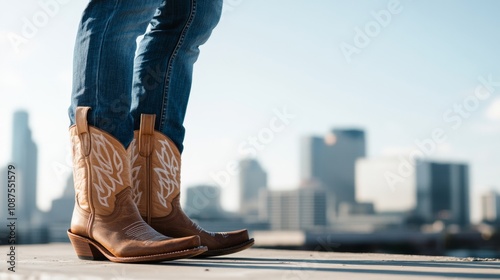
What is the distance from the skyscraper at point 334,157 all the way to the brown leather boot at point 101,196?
5353 inches

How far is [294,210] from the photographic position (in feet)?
435

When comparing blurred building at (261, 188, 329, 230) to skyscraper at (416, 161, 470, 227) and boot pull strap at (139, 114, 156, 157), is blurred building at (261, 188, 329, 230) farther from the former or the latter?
boot pull strap at (139, 114, 156, 157)

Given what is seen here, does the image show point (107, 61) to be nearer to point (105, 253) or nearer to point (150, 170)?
point (150, 170)

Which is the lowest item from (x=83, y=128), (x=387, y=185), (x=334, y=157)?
(x=83, y=128)

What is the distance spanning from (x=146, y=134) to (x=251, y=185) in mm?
126068

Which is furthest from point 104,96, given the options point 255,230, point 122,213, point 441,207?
point 441,207

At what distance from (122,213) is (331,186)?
13898cm

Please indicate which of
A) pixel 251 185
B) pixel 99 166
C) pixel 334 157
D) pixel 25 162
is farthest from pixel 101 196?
pixel 334 157

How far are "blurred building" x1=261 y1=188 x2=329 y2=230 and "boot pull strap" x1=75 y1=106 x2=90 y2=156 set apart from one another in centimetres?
12807

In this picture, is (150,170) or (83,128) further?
(150,170)

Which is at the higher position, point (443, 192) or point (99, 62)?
point (99, 62)

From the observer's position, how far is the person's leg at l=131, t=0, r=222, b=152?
2416mm

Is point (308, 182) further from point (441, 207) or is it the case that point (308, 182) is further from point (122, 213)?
point (122, 213)

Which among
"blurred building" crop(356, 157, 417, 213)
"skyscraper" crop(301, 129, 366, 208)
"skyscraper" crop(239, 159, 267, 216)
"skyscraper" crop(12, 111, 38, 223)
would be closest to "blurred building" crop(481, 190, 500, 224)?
"blurred building" crop(356, 157, 417, 213)
